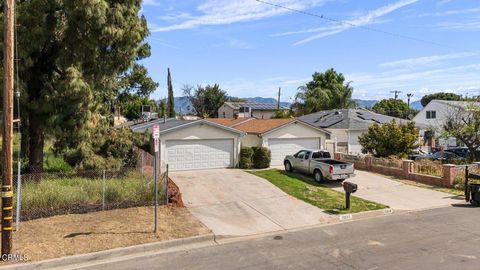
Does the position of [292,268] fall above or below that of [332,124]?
below

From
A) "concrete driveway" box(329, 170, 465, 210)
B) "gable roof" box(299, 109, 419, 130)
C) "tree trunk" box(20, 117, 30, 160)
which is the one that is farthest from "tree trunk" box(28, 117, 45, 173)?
"gable roof" box(299, 109, 419, 130)

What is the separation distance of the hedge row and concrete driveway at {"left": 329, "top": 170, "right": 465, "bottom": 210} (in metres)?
5.26

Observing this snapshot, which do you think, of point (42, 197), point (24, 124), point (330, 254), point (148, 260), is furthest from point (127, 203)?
point (330, 254)

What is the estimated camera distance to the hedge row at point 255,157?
2473 centimetres

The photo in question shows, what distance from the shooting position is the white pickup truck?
66.1 ft

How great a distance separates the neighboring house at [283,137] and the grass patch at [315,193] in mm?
3597

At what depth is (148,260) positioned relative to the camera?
977cm

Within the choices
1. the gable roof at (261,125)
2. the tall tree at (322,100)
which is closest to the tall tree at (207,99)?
the tall tree at (322,100)

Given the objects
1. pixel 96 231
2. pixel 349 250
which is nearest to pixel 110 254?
pixel 96 231

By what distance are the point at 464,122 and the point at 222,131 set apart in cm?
1633

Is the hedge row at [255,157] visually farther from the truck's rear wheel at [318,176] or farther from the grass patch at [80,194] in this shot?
the grass patch at [80,194]

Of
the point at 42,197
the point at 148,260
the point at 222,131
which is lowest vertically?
the point at 148,260

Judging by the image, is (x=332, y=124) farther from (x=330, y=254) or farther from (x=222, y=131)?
(x=330, y=254)

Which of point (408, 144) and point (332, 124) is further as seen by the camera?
point (332, 124)
